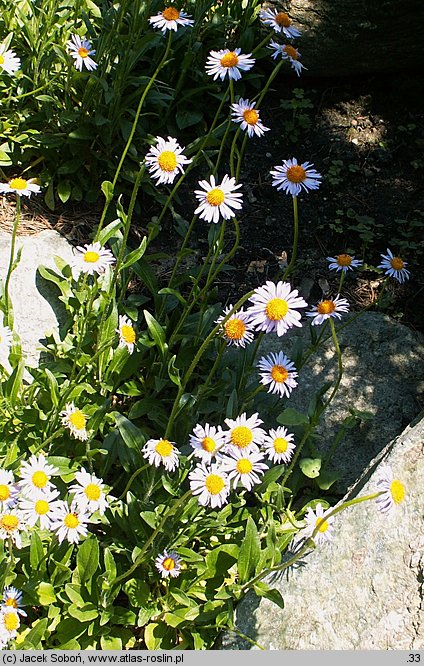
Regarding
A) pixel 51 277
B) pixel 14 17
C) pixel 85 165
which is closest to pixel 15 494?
pixel 51 277

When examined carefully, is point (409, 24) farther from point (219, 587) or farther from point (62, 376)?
point (219, 587)

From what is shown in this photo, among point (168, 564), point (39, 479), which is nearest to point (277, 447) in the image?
point (168, 564)

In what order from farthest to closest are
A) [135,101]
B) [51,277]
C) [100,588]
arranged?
[135,101], [51,277], [100,588]

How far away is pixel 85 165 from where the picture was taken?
12.8 ft

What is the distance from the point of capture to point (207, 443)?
7.93 ft

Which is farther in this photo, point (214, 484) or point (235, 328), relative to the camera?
point (235, 328)

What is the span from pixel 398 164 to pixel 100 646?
2961mm

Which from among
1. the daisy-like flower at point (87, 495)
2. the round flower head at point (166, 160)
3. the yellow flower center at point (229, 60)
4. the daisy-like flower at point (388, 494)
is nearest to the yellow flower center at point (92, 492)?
the daisy-like flower at point (87, 495)

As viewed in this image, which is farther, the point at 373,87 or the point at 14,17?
the point at 373,87

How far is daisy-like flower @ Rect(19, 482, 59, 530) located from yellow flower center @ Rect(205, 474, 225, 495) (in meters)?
0.46

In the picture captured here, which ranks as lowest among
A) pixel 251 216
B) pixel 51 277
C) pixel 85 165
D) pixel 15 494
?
pixel 15 494

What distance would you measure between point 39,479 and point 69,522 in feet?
0.52

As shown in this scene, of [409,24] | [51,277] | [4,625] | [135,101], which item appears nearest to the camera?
[4,625]

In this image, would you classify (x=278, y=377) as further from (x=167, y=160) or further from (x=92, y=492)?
(x=167, y=160)
